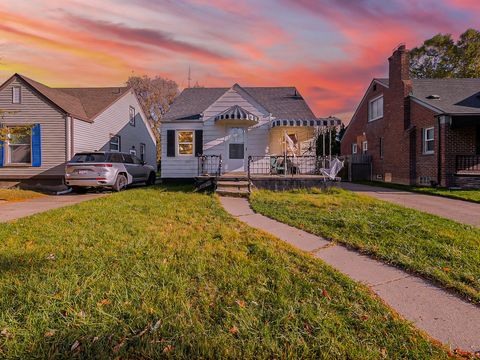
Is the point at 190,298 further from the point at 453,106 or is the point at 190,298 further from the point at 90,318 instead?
the point at 453,106

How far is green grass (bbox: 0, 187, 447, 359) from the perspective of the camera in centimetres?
185

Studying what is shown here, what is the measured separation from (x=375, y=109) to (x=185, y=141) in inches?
550

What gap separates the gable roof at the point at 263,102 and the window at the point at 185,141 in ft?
2.63

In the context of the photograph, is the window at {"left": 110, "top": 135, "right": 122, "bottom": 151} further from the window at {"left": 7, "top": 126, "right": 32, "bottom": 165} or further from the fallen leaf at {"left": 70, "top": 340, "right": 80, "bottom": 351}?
the fallen leaf at {"left": 70, "top": 340, "right": 80, "bottom": 351}

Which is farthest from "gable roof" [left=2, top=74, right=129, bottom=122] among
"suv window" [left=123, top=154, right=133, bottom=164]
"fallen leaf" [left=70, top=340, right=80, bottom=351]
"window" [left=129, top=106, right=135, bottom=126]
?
"fallen leaf" [left=70, top=340, right=80, bottom=351]

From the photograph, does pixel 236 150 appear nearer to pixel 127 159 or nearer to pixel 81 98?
pixel 127 159

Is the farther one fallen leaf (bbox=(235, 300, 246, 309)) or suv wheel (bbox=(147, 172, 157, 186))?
suv wheel (bbox=(147, 172, 157, 186))

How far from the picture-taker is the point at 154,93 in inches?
1303

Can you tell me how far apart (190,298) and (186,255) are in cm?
104

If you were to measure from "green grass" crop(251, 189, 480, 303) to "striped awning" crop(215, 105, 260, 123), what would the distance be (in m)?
5.52

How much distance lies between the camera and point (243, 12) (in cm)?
666

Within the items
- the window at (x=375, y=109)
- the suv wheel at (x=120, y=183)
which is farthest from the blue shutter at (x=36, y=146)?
the window at (x=375, y=109)

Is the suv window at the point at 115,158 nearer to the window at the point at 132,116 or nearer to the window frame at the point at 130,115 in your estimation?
the window frame at the point at 130,115

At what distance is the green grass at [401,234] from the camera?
3.09m
